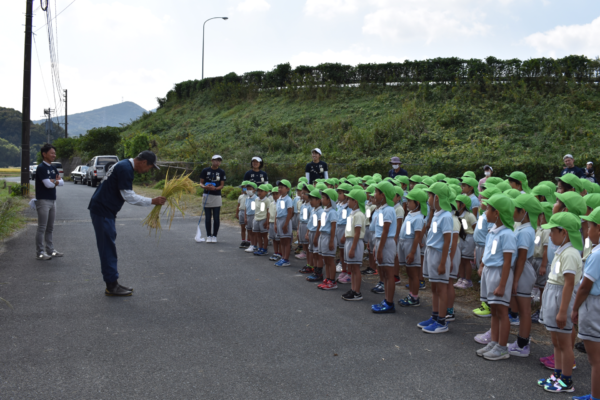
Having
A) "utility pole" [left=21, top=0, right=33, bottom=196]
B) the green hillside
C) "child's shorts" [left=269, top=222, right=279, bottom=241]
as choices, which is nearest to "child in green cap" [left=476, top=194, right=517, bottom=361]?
"child's shorts" [left=269, top=222, right=279, bottom=241]

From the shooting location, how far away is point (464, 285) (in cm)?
709

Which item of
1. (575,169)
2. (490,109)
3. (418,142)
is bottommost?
(575,169)

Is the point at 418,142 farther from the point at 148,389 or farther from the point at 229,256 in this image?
the point at 148,389

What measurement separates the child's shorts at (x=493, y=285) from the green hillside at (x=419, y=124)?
1085cm

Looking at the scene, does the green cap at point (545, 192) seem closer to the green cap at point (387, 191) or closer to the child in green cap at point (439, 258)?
the child in green cap at point (439, 258)

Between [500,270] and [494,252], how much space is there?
0.20 meters

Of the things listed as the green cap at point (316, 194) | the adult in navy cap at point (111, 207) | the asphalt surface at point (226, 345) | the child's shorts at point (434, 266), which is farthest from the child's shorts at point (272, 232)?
the child's shorts at point (434, 266)

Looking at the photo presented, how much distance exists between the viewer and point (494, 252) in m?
4.48

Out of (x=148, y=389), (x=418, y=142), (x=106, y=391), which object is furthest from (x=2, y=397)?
(x=418, y=142)

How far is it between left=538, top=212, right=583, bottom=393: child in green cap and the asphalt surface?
19 cm

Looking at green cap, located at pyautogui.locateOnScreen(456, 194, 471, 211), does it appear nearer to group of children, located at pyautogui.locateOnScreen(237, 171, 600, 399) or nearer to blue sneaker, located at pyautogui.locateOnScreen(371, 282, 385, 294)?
group of children, located at pyautogui.locateOnScreen(237, 171, 600, 399)

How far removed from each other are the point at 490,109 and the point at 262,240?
18.7 m

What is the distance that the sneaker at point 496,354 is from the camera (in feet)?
14.4

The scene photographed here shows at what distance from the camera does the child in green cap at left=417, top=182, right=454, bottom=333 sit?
17.0 ft
